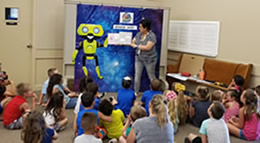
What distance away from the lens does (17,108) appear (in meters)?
4.07

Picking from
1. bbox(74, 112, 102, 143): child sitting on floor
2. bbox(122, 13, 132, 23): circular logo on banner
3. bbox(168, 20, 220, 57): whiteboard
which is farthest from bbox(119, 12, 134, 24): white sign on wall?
bbox(74, 112, 102, 143): child sitting on floor

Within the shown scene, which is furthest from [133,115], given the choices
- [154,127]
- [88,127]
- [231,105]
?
[231,105]

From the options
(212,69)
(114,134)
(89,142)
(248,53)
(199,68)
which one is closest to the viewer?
(89,142)

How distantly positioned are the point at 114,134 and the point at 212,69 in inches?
115

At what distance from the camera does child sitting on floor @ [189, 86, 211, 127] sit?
4.47 meters

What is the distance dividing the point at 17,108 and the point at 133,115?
165cm

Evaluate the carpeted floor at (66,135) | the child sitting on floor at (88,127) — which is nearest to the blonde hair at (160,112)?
the child sitting on floor at (88,127)

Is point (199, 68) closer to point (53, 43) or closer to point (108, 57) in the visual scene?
point (108, 57)

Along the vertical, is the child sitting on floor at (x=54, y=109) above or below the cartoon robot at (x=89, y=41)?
below

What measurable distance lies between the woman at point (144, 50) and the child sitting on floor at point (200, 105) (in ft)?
5.70

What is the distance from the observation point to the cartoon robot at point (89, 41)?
6.08 meters

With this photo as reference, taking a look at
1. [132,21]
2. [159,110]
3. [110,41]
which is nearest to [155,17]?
[132,21]

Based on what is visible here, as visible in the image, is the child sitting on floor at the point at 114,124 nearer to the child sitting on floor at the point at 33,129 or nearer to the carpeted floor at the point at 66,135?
the carpeted floor at the point at 66,135

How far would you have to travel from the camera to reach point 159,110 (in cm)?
275
